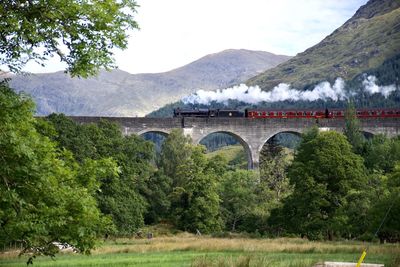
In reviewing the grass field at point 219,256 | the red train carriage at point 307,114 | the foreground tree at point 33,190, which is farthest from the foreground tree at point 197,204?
the foreground tree at point 33,190

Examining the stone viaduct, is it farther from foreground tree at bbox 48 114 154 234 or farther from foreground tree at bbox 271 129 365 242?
foreground tree at bbox 271 129 365 242

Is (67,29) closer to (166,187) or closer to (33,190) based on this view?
(33,190)

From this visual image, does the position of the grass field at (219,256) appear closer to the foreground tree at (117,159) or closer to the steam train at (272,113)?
the foreground tree at (117,159)

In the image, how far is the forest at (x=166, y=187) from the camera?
1252cm

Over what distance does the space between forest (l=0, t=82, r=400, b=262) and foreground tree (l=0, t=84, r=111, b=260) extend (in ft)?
0.08

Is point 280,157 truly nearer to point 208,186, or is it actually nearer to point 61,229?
point 208,186

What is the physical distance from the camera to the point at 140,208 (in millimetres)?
49281

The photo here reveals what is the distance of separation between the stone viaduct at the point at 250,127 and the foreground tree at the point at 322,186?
3030 centimetres

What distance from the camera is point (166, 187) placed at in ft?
192

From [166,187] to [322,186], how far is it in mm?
22182

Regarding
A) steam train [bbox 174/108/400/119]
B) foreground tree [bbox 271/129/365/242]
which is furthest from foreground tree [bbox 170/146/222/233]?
steam train [bbox 174/108/400/119]

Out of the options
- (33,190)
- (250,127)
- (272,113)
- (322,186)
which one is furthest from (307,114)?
(33,190)

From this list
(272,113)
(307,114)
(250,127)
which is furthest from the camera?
(307,114)

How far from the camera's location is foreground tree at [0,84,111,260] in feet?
39.2
